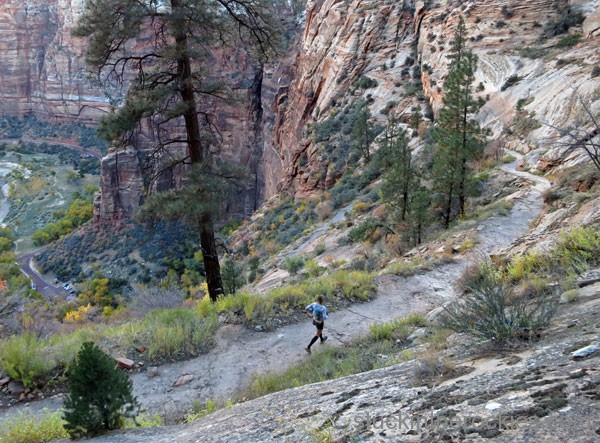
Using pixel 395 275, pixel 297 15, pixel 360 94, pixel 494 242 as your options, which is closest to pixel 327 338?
pixel 395 275

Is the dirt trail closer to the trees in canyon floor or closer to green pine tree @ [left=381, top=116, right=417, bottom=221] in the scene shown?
the trees in canyon floor

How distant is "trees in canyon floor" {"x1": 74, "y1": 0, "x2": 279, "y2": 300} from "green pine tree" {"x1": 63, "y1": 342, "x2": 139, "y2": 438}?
3470 mm

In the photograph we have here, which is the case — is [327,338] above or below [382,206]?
below

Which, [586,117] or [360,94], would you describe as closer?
[586,117]

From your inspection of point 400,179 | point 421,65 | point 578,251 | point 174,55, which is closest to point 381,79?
point 421,65

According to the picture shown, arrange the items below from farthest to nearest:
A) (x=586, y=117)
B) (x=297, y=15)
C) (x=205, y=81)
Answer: (x=297, y=15)
(x=586, y=117)
(x=205, y=81)

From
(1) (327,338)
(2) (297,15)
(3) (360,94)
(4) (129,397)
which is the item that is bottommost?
(1) (327,338)

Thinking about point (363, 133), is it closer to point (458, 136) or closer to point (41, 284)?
point (458, 136)

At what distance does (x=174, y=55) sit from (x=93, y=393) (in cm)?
497

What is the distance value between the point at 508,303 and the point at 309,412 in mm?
2229

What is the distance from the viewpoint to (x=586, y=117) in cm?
1382

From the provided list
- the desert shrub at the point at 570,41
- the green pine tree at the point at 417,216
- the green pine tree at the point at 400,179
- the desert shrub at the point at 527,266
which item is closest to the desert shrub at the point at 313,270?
the green pine tree at the point at 417,216

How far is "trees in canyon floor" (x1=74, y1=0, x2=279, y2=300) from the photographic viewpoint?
22.1 feet

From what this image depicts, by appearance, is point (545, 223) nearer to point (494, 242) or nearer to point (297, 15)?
point (494, 242)
